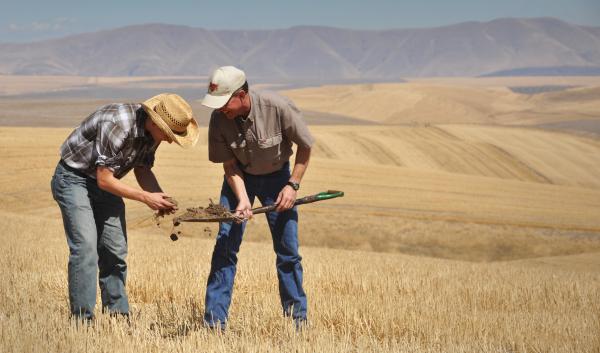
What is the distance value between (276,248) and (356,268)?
10.6 ft

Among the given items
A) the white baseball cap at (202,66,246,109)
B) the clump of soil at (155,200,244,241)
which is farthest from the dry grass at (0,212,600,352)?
the white baseball cap at (202,66,246,109)

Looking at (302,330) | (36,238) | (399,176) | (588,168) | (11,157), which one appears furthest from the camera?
(588,168)

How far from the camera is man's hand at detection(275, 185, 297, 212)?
5.68m

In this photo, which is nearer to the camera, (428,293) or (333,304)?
(333,304)

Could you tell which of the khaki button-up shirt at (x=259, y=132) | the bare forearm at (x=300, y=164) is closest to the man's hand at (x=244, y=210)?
the khaki button-up shirt at (x=259, y=132)

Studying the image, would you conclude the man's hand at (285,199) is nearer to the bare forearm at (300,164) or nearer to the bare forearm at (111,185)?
the bare forearm at (300,164)

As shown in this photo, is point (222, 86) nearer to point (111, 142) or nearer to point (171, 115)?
point (171, 115)

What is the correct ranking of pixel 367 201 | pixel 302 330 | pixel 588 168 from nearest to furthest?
1. pixel 302 330
2. pixel 367 201
3. pixel 588 168

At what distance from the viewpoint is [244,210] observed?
18.5 feet

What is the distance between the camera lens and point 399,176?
2423cm

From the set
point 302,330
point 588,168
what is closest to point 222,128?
point 302,330

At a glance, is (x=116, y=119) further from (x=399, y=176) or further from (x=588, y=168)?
(x=588, y=168)

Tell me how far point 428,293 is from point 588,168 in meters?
28.8

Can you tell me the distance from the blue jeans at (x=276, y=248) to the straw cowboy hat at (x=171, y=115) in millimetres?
632
